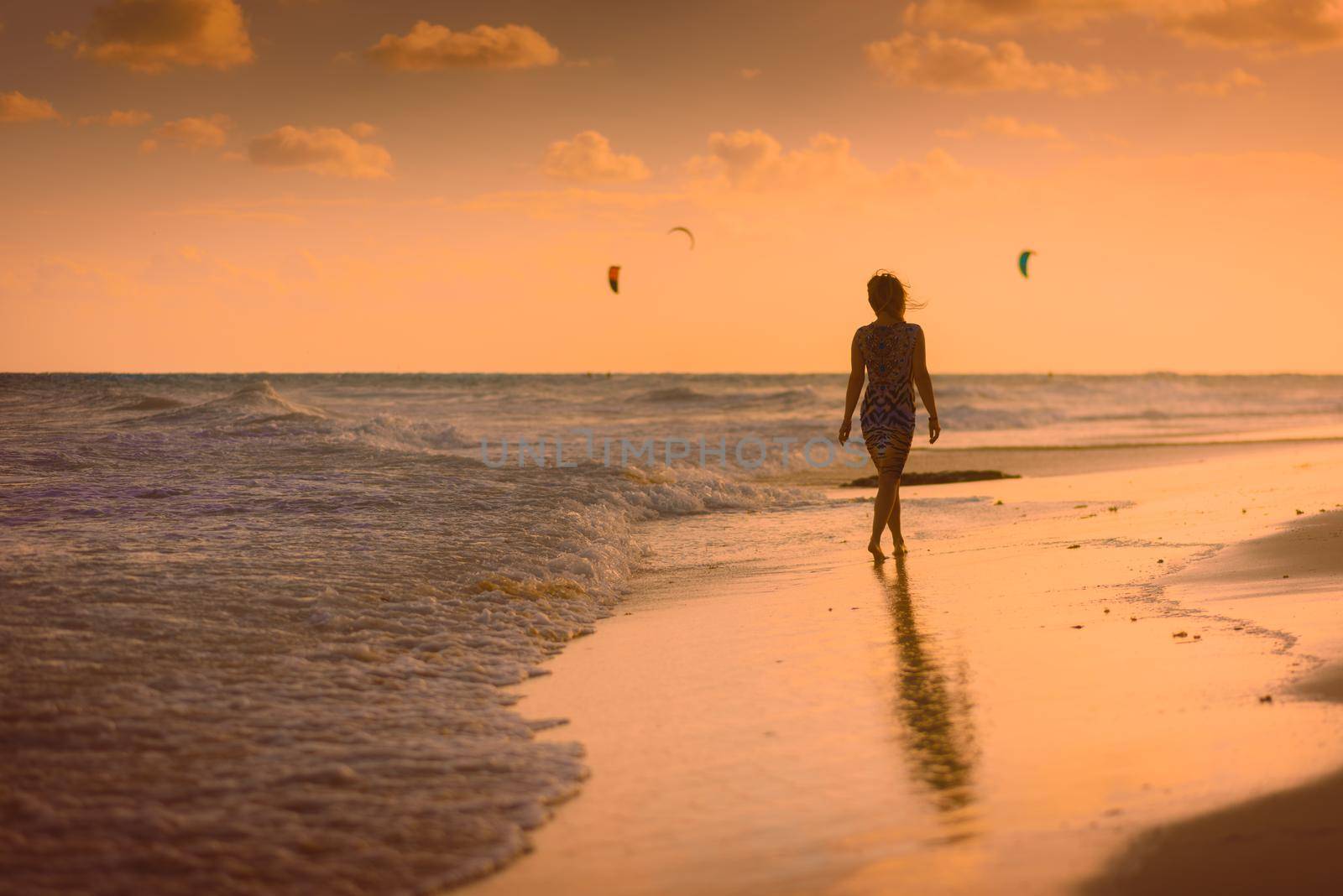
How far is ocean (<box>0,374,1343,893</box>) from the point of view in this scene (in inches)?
97.5

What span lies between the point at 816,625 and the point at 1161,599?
1.86m

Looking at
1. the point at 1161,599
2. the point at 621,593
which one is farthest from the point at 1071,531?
the point at 621,593

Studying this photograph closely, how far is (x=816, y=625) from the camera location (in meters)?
4.79

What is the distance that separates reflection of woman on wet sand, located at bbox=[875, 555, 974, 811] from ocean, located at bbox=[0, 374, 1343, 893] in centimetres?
105

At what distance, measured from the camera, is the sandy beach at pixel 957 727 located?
2.25 meters

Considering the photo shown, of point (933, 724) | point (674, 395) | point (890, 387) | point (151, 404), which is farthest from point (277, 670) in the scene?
point (674, 395)

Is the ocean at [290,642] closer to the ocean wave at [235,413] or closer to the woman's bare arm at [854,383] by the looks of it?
the woman's bare arm at [854,383]

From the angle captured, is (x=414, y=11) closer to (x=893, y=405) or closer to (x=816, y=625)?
(x=893, y=405)

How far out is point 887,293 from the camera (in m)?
7.00

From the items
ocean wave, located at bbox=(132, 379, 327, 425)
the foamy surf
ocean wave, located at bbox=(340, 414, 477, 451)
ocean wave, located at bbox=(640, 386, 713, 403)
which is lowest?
the foamy surf

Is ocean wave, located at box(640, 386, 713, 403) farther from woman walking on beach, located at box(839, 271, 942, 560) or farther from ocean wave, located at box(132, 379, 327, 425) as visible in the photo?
woman walking on beach, located at box(839, 271, 942, 560)

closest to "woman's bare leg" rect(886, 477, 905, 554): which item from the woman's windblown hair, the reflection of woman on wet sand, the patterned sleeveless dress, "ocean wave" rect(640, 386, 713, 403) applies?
the patterned sleeveless dress

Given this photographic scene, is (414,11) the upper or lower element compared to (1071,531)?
upper

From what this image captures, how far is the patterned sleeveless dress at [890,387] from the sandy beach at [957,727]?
99 cm
